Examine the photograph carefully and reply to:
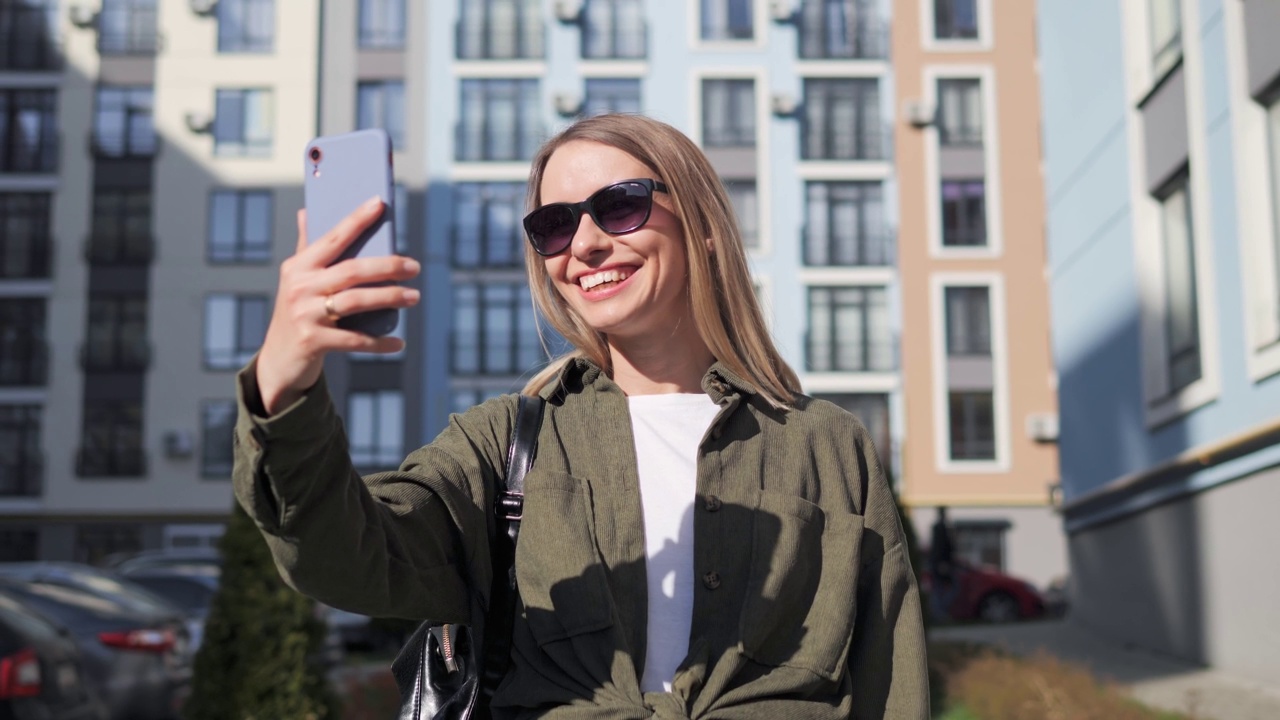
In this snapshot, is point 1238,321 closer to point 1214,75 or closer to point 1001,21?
point 1214,75

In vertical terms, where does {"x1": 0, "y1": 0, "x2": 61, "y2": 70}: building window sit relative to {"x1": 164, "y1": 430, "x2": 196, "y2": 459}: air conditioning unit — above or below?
above

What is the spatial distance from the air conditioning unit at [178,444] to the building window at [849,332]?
17545 mm

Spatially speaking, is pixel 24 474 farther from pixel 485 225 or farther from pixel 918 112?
pixel 918 112

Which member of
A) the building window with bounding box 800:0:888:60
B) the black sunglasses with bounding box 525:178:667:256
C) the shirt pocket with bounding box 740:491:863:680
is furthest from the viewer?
the building window with bounding box 800:0:888:60

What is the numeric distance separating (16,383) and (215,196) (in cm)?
766

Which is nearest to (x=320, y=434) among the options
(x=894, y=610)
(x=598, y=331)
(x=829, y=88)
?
(x=598, y=331)

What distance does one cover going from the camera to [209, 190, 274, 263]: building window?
38969mm

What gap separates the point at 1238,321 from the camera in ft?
34.4

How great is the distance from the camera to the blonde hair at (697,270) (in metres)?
2.62

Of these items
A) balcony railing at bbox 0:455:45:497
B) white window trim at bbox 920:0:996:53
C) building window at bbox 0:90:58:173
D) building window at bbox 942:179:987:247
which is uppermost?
white window trim at bbox 920:0:996:53

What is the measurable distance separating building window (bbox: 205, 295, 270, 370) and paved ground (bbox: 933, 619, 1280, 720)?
26.1 metres

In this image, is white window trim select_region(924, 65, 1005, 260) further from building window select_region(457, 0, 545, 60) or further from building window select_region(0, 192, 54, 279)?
building window select_region(0, 192, 54, 279)

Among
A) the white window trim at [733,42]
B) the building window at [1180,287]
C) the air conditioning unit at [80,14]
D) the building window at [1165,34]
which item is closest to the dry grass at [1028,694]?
the building window at [1180,287]

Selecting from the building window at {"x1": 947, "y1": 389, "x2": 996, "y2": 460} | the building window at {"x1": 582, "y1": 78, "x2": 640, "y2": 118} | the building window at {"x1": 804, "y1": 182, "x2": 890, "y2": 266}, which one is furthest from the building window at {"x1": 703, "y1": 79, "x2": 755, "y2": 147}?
the building window at {"x1": 947, "y1": 389, "x2": 996, "y2": 460}
